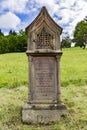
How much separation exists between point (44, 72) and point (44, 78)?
7.4 inches

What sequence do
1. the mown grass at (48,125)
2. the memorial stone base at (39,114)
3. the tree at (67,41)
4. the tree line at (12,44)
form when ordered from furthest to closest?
the tree at (67,41) < the tree line at (12,44) < the memorial stone base at (39,114) < the mown grass at (48,125)

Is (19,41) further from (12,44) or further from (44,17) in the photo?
(44,17)

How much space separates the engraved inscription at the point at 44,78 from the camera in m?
11.0

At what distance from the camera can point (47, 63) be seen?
10977 millimetres

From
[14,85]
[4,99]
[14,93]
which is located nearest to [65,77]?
[14,85]

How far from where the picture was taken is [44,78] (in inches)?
435

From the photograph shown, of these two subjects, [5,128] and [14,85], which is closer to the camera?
[5,128]

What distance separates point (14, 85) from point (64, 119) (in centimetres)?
480

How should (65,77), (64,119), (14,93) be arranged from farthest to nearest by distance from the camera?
(65,77) < (14,93) < (64,119)

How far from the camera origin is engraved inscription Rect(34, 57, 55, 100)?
10969 millimetres

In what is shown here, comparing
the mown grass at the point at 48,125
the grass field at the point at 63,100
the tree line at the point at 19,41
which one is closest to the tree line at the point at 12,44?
the tree line at the point at 19,41

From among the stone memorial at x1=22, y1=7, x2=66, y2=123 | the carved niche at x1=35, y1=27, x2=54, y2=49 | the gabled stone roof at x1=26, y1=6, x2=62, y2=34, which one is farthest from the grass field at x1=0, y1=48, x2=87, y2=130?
the gabled stone roof at x1=26, y1=6, x2=62, y2=34

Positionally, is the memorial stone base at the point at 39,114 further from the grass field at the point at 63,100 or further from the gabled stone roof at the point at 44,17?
the gabled stone roof at the point at 44,17

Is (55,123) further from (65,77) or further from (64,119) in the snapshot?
(65,77)
